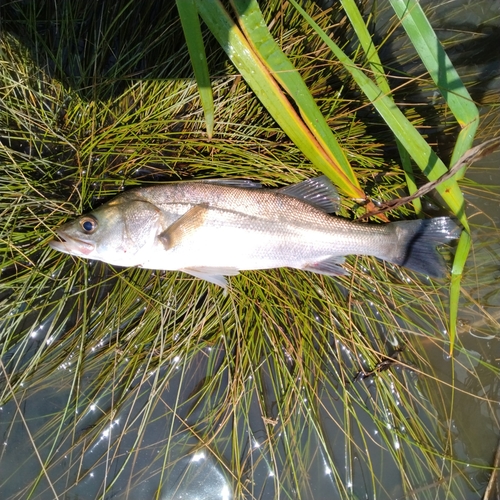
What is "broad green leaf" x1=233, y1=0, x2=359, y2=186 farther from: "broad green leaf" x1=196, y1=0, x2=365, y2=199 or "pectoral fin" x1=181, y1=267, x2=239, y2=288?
"pectoral fin" x1=181, y1=267, x2=239, y2=288

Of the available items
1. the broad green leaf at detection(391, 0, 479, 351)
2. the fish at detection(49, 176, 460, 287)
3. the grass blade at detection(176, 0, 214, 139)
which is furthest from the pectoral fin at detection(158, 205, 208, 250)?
the broad green leaf at detection(391, 0, 479, 351)

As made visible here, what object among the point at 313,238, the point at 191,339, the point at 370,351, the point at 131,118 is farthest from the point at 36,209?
the point at 370,351

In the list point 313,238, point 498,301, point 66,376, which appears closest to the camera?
point 313,238

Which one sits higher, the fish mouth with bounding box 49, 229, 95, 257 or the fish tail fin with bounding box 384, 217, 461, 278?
the fish mouth with bounding box 49, 229, 95, 257

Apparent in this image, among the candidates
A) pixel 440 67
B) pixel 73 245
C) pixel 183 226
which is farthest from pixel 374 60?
pixel 73 245

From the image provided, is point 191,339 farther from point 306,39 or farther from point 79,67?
point 306,39

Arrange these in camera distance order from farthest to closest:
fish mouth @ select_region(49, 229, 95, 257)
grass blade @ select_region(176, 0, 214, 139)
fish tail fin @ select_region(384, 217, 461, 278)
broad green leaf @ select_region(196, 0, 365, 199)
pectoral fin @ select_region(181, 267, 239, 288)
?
fish tail fin @ select_region(384, 217, 461, 278)
pectoral fin @ select_region(181, 267, 239, 288)
fish mouth @ select_region(49, 229, 95, 257)
broad green leaf @ select_region(196, 0, 365, 199)
grass blade @ select_region(176, 0, 214, 139)

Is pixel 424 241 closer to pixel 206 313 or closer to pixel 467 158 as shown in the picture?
pixel 467 158
